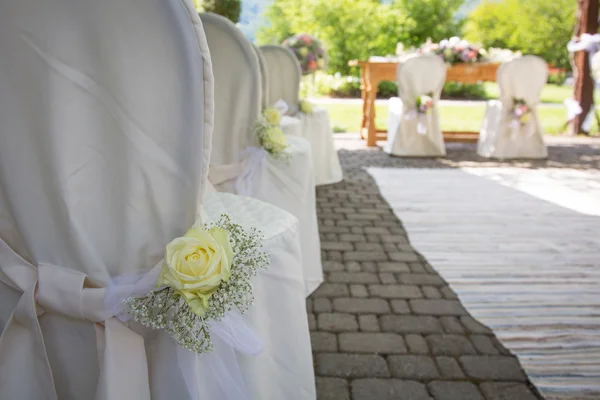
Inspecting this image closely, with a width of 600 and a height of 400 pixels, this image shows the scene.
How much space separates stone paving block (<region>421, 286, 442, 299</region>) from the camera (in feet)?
7.88

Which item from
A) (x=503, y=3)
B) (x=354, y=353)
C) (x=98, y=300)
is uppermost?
(x=503, y=3)

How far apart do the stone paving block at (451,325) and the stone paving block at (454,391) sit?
37 cm

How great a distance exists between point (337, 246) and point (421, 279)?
2.08ft

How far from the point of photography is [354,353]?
74.6 inches

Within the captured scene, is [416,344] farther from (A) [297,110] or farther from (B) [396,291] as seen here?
(A) [297,110]

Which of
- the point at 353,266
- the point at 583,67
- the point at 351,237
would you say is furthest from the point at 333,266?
the point at 583,67

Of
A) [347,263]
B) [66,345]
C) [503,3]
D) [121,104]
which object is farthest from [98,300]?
[503,3]

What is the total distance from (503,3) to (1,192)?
34.3 metres

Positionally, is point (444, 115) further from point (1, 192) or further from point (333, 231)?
point (1, 192)

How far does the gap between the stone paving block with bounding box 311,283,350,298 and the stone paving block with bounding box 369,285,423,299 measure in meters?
0.13

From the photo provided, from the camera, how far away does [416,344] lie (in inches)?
77.4

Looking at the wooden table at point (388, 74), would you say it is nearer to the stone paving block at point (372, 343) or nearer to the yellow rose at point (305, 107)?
the yellow rose at point (305, 107)

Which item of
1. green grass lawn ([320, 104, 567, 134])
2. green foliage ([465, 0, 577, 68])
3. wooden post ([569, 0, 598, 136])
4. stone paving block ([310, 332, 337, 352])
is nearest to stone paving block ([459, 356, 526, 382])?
stone paving block ([310, 332, 337, 352])

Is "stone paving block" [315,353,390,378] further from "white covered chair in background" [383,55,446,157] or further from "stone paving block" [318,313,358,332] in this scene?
"white covered chair in background" [383,55,446,157]
